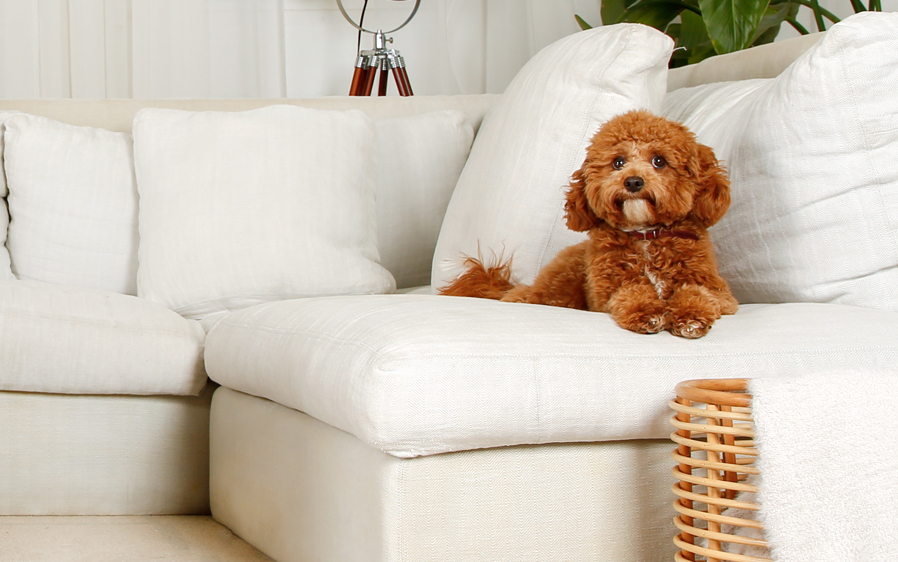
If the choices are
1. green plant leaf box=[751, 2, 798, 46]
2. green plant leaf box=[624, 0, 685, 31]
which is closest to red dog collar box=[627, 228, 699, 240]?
green plant leaf box=[751, 2, 798, 46]

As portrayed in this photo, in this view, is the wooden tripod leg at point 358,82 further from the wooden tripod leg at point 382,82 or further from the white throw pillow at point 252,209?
the white throw pillow at point 252,209

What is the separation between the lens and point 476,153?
172cm

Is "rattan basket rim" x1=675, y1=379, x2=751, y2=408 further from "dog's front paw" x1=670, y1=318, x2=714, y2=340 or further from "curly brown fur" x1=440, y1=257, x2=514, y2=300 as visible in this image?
"curly brown fur" x1=440, y1=257, x2=514, y2=300

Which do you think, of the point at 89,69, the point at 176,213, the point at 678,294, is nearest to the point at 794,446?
the point at 678,294

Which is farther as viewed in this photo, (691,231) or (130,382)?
(130,382)

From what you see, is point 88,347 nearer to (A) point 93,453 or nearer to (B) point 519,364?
(A) point 93,453

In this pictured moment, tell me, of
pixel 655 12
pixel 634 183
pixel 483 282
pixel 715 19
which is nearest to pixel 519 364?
pixel 634 183

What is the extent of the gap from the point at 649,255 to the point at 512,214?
1.18 feet

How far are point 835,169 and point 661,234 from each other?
0.29 metres

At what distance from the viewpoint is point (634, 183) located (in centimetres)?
111

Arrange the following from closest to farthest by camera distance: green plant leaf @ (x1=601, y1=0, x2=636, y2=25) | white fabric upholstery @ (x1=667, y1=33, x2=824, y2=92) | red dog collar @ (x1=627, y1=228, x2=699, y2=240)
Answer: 1. red dog collar @ (x1=627, y1=228, x2=699, y2=240)
2. white fabric upholstery @ (x1=667, y1=33, x2=824, y2=92)
3. green plant leaf @ (x1=601, y1=0, x2=636, y2=25)

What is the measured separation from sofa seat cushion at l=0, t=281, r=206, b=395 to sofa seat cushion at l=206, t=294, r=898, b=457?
0.41 metres

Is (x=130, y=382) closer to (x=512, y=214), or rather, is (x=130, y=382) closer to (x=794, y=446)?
(x=512, y=214)

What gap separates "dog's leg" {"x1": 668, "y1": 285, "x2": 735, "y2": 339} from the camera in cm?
106
